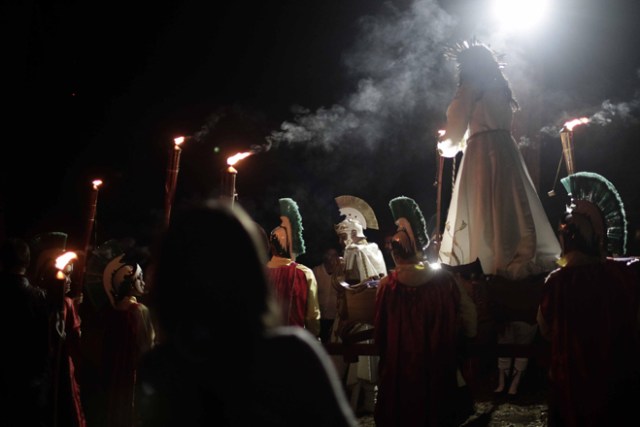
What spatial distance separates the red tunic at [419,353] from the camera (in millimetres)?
5113

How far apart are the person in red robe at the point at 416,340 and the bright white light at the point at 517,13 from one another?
524 centimetres

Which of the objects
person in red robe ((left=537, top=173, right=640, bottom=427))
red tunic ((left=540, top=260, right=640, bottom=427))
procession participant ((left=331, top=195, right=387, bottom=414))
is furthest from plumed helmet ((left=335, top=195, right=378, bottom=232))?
red tunic ((left=540, top=260, right=640, bottom=427))

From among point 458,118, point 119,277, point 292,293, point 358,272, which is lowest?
point 292,293

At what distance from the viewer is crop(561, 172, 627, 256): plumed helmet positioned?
14.5ft

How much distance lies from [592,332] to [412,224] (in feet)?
6.82

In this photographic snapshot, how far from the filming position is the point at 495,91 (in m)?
5.72

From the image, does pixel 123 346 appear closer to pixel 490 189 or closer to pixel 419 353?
pixel 419 353

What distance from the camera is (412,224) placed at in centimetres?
563

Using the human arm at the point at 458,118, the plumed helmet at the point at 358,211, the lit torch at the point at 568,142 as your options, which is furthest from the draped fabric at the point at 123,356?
the lit torch at the point at 568,142

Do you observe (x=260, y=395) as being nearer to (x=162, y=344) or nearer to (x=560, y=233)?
(x=162, y=344)

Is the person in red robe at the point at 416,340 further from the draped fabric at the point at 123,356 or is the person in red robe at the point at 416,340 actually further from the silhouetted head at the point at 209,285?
the silhouetted head at the point at 209,285

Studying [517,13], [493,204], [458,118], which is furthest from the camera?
[517,13]

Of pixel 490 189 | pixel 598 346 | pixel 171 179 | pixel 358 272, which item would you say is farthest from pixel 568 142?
pixel 171 179

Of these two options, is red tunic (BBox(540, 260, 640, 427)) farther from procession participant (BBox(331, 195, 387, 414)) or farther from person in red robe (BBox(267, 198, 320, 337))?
person in red robe (BBox(267, 198, 320, 337))
